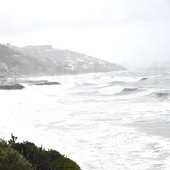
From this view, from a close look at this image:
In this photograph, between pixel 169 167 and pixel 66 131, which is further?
pixel 66 131

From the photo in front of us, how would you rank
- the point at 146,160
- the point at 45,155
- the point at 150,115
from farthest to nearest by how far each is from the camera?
the point at 150,115
the point at 146,160
the point at 45,155

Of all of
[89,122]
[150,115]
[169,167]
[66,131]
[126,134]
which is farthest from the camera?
[150,115]

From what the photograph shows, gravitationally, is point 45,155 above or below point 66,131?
above

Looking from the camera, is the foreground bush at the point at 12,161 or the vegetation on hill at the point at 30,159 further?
the vegetation on hill at the point at 30,159

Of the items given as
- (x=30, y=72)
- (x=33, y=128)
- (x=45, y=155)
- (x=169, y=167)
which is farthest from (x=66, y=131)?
(x=30, y=72)

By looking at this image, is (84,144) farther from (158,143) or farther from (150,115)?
(150,115)

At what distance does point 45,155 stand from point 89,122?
12349 mm

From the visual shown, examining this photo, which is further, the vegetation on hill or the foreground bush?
the vegetation on hill

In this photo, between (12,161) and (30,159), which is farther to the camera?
(30,159)

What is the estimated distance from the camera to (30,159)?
7.10 m

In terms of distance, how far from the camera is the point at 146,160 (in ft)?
35.8

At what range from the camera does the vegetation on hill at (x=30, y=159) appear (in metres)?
5.75

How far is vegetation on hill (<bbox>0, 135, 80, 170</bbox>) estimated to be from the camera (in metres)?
5.75

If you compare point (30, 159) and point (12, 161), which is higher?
point (12, 161)
